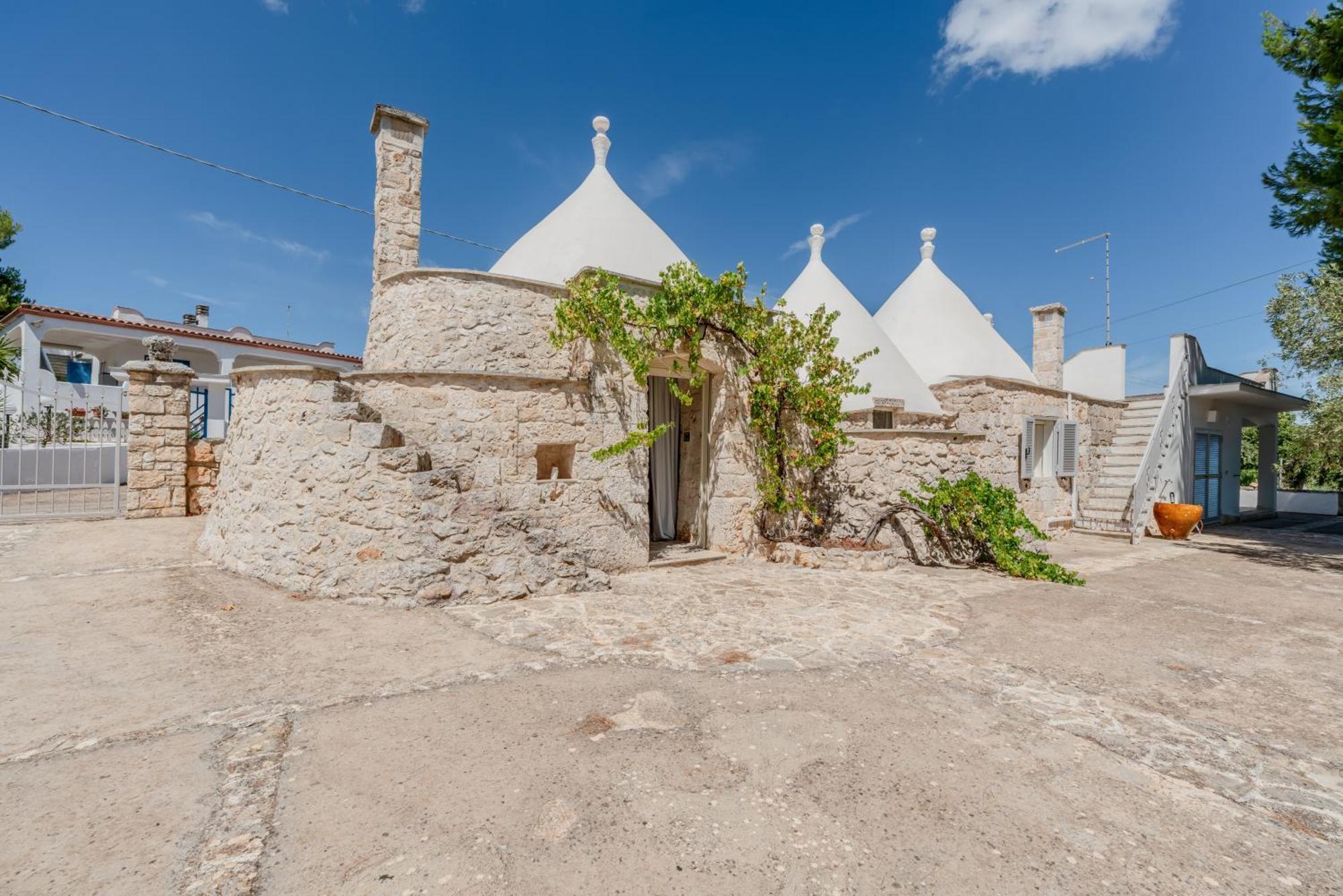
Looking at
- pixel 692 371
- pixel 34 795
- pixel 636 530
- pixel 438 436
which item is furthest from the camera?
pixel 692 371

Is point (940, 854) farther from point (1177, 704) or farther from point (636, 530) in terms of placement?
point (636, 530)

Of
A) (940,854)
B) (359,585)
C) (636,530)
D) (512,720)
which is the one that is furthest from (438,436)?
(940,854)

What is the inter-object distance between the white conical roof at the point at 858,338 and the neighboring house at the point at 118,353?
11286 millimetres

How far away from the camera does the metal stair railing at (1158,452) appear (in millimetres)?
10484

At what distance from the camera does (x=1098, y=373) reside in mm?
13398

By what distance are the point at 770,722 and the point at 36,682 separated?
4.32 m

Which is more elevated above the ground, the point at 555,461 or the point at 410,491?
the point at 555,461

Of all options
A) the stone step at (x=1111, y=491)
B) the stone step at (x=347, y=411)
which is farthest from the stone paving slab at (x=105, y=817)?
the stone step at (x=1111, y=491)

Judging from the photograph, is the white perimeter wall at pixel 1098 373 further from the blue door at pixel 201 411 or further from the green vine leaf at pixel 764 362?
the blue door at pixel 201 411

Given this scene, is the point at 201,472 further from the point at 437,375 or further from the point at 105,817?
the point at 105,817

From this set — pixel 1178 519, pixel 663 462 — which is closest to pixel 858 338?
pixel 663 462

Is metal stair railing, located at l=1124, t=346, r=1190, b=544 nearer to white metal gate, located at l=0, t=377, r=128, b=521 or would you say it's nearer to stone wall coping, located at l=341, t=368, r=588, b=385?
stone wall coping, located at l=341, t=368, r=588, b=385

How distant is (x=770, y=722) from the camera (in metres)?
2.99

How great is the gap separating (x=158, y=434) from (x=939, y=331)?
14.9 meters
